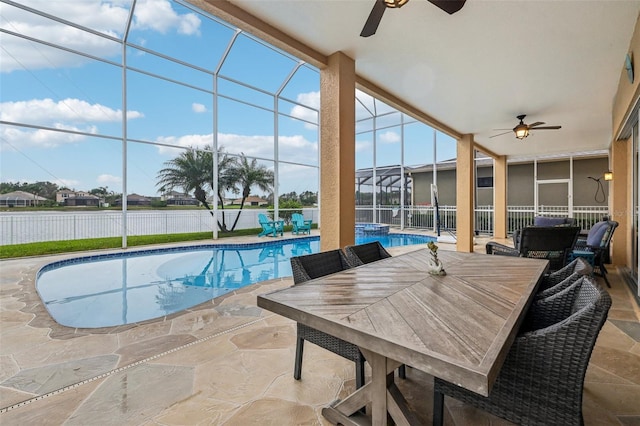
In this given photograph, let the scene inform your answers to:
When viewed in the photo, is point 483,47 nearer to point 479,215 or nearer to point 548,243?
point 548,243

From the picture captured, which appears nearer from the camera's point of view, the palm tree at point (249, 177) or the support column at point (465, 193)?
the support column at point (465, 193)

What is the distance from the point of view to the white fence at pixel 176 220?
22.3 feet

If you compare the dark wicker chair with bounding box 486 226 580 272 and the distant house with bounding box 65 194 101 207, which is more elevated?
the distant house with bounding box 65 194 101 207

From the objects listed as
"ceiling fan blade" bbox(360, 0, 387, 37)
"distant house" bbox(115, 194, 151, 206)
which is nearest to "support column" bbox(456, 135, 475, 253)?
"ceiling fan blade" bbox(360, 0, 387, 37)

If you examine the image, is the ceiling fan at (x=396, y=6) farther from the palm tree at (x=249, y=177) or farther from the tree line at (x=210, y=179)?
the palm tree at (x=249, y=177)

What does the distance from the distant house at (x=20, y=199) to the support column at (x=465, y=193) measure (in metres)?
9.66

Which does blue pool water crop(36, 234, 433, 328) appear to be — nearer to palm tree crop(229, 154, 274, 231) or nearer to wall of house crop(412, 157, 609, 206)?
palm tree crop(229, 154, 274, 231)

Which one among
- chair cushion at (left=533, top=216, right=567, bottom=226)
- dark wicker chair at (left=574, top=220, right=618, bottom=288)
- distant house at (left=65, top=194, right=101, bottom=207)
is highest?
distant house at (left=65, top=194, right=101, bottom=207)

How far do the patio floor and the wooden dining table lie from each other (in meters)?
0.38

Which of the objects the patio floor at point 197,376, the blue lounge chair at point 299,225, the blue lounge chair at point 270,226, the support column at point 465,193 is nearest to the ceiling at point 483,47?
the support column at point 465,193

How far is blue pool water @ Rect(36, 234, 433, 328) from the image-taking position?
338 centimetres

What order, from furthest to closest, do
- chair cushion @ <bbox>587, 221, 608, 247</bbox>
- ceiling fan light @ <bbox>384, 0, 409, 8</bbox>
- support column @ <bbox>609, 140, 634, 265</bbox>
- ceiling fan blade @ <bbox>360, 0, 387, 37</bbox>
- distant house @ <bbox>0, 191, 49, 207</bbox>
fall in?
distant house @ <bbox>0, 191, 49, 207</bbox> < support column @ <bbox>609, 140, 634, 265</bbox> < chair cushion @ <bbox>587, 221, 608, 247</bbox> < ceiling fan blade @ <bbox>360, 0, 387, 37</bbox> < ceiling fan light @ <bbox>384, 0, 409, 8</bbox>

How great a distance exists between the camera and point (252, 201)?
10.9m

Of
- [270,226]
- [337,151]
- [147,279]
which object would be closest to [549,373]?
[337,151]
